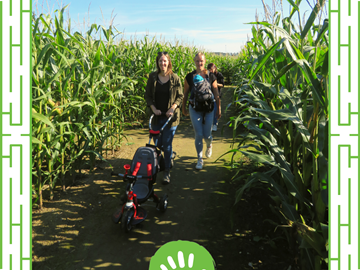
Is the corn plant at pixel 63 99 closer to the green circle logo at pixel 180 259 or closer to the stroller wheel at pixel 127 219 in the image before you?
the stroller wheel at pixel 127 219

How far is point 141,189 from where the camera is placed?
3037mm

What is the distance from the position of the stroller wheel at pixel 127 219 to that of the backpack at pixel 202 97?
2019 millimetres

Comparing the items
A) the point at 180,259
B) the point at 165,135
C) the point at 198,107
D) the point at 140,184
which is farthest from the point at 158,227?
the point at 198,107

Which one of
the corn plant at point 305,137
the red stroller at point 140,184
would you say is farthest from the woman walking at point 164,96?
the corn plant at point 305,137

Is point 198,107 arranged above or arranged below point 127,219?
above

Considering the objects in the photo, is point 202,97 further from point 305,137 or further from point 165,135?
point 305,137

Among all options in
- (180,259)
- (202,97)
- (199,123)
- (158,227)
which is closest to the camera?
(180,259)

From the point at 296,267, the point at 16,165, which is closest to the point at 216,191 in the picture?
the point at 296,267

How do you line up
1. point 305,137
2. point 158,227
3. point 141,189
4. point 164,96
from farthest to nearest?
point 164,96 < point 141,189 < point 158,227 < point 305,137

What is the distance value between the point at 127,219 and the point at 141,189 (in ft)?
1.54

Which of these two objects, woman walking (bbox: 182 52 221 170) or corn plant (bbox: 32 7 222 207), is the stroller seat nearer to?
corn plant (bbox: 32 7 222 207)

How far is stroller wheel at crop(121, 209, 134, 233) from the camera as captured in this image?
2631mm

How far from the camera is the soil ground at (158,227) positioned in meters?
2.38

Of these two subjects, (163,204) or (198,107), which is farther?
(198,107)
